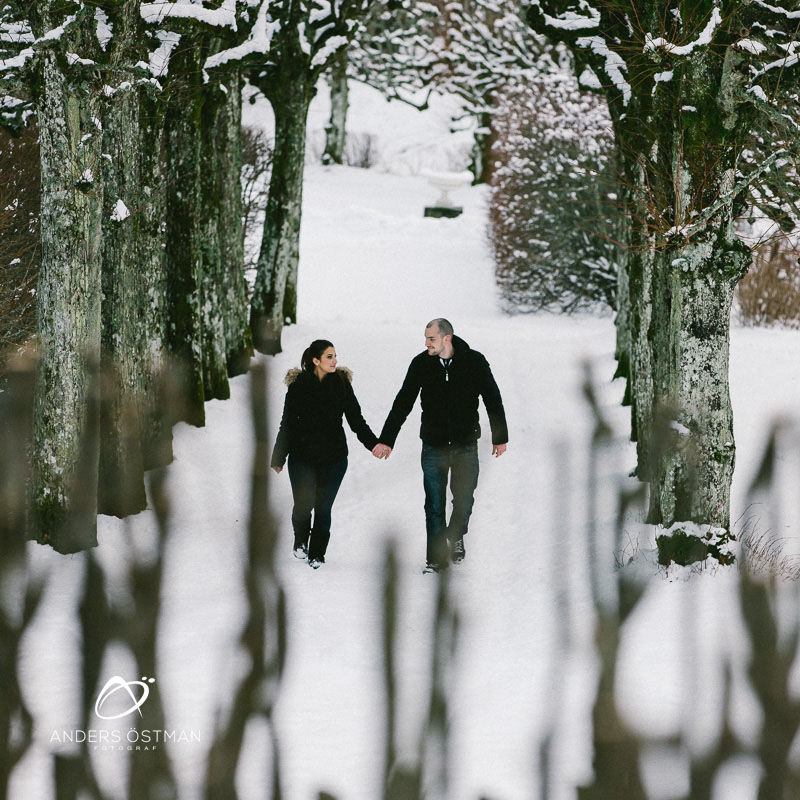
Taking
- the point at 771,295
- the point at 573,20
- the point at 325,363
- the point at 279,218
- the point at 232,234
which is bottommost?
the point at 325,363

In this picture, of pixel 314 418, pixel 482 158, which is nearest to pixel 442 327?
pixel 314 418

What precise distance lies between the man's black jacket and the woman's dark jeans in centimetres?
46

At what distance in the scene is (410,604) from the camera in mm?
6805

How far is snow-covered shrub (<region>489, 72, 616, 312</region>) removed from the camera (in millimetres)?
20297

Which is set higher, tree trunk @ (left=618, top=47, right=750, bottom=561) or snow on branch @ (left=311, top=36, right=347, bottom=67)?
snow on branch @ (left=311, top=36, right=347, bottom=67)

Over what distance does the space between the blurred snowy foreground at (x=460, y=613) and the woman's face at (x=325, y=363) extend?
901 mm

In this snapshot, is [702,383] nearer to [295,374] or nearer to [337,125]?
[295,374]

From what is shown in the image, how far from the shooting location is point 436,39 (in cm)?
3869

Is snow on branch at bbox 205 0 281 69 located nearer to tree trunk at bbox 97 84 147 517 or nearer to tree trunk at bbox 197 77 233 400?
tree trunk at bbox 197 77 233 400

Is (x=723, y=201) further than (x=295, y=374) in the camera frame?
No

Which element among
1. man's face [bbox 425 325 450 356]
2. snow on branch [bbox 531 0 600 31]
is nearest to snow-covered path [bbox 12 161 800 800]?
man's face [bbox 425 325 450 356]

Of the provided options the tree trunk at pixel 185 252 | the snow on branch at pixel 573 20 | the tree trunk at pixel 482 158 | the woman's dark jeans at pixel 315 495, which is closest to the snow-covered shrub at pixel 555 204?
the snow on branch at pixel 573 20

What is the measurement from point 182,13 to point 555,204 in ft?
44.0

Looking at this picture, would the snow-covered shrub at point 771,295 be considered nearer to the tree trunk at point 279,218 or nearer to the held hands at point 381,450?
the tree trunk at point 279,218
